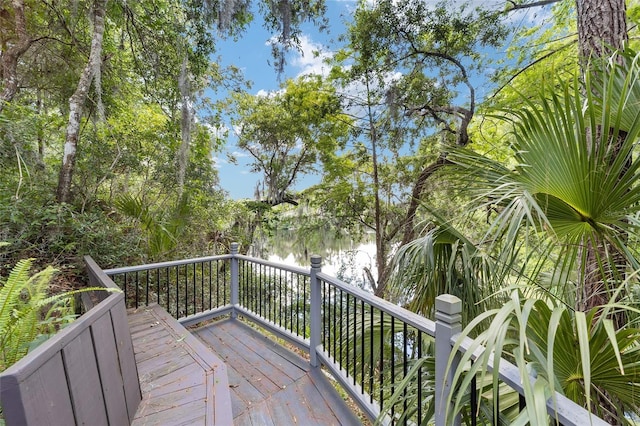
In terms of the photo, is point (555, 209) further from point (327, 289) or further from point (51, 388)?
point (51, 388)

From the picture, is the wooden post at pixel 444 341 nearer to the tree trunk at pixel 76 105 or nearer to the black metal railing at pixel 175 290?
the black metal railing at pixel 175 290

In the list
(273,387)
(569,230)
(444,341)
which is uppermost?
(569,230)

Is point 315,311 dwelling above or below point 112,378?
below

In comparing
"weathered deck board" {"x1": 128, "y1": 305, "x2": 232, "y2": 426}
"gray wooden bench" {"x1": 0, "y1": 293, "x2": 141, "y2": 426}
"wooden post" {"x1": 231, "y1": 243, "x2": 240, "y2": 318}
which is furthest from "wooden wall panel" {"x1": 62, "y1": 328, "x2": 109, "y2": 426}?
"wooden post" {"x1": 231, "y1": 243, "x2": 240, "y2": 318}

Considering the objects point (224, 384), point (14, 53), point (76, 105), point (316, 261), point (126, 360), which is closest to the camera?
point (126, 360)

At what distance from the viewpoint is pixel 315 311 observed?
2.74 meters

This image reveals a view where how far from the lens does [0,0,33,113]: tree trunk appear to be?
12.8 feet

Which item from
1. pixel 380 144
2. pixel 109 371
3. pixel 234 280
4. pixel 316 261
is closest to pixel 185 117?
pixel 234 280

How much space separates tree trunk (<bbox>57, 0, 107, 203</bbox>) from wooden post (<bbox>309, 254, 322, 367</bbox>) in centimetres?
369

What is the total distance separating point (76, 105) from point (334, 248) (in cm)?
706

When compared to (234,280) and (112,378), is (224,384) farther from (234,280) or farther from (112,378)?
(234,280)

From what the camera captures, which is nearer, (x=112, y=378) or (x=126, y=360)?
(x=112, y=378)

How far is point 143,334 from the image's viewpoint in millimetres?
2912

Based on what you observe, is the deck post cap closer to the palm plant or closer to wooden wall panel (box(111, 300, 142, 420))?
the palm plant
